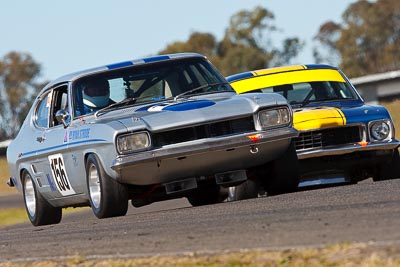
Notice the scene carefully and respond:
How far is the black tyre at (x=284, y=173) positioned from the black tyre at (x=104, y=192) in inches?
53.2

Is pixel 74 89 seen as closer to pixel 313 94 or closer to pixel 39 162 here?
pixel 39 162

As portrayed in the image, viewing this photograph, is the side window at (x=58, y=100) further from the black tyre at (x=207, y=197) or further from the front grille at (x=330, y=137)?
the front grille at (x=330, y=137)

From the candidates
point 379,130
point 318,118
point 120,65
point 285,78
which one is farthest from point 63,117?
point 285,78

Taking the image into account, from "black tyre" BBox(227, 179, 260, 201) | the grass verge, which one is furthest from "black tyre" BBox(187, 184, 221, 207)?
the grass verge

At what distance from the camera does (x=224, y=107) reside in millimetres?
10312

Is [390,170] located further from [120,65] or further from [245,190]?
[120,65]

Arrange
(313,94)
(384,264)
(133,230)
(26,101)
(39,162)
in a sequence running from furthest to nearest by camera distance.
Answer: (26,101) < (313,94) < (39,162) < (133,230) < (384,264)

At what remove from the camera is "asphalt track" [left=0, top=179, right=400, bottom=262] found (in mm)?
6848

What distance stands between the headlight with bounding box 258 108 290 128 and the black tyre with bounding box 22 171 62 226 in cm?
285

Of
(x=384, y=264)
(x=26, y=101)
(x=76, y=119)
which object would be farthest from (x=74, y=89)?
(x=26, y=101)

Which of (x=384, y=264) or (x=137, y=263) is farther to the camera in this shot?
(x=137, y=263)

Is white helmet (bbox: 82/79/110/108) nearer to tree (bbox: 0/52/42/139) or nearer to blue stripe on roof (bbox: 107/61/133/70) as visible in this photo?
blue stripe on roof (bbox: 107/61/133/70)

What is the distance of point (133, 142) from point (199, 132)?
1.83 ft

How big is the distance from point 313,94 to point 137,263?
6900 millimetres
